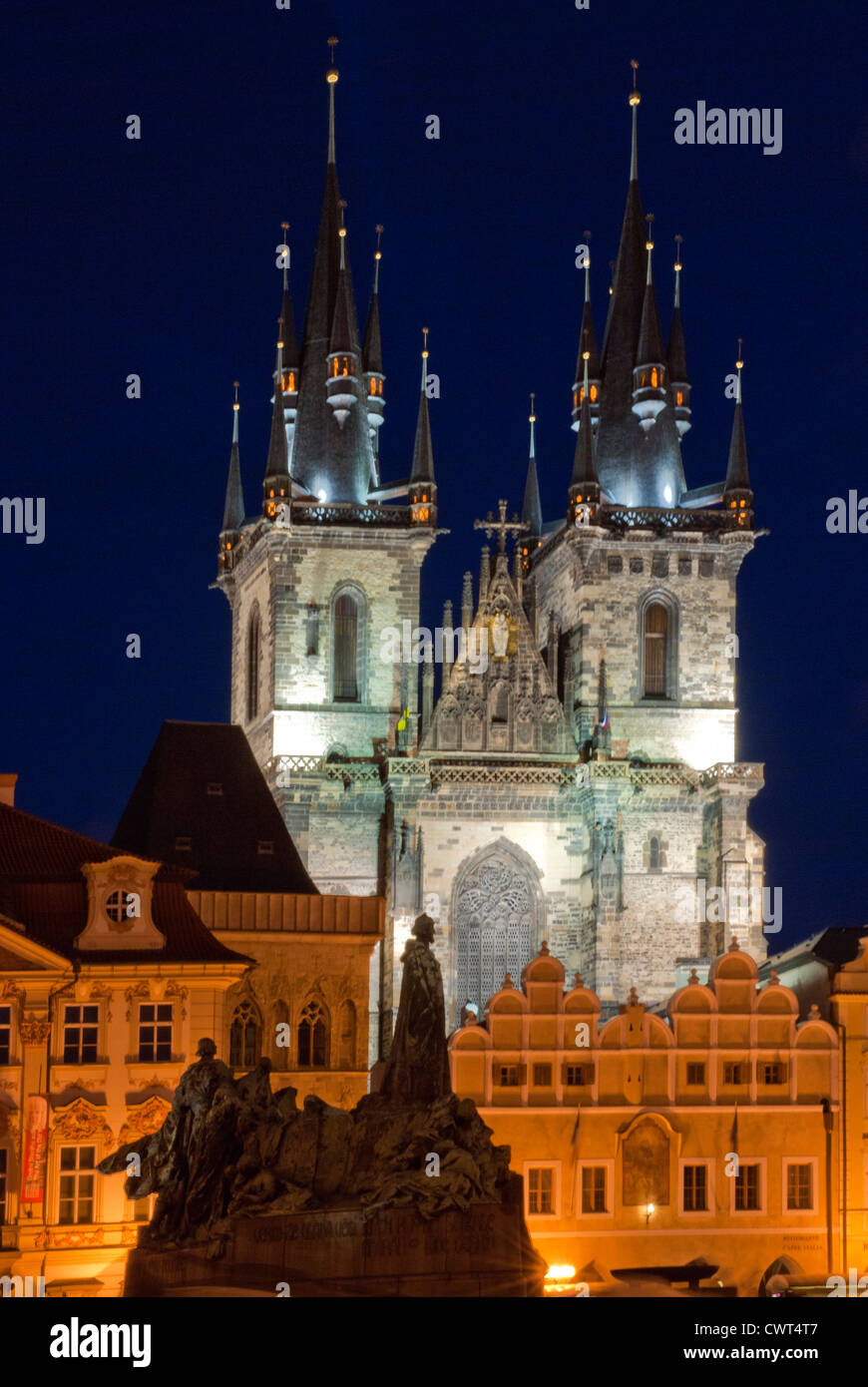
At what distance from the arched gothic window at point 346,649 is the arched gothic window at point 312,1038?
26112 mm

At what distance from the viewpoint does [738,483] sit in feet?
278

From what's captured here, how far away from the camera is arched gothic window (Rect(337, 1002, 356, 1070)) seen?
57.0 metres

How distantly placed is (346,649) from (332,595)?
1.76m

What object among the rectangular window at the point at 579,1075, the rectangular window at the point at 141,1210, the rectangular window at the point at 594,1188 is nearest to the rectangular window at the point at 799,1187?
the rectangular window at the point at 594,1188

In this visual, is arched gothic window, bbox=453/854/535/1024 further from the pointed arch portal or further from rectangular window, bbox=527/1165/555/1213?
rectangular window, bbox=527/1165/555/1213

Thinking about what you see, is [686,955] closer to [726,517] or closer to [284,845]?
[726,517]

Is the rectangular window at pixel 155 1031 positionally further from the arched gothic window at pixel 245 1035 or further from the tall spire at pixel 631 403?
the tall spire at pixel 631 403

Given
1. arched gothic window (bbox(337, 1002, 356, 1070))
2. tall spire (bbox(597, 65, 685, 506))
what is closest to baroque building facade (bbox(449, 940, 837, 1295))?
arched gothic window (bbox(337, 1002, 356, 1070))

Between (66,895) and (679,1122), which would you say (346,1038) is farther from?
(66,895)

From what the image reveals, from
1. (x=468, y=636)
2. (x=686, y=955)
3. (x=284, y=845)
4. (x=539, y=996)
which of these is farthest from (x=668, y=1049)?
(x=468, y=636)

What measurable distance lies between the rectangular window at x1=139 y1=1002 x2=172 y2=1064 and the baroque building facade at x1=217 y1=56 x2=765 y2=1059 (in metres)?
24.8

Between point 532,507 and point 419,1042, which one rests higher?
point 532,507

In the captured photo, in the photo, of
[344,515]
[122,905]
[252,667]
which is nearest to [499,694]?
[344,515]

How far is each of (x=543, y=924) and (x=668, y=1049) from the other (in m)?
22.4
